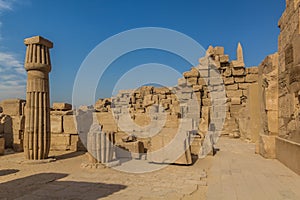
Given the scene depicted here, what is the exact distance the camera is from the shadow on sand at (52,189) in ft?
14.0

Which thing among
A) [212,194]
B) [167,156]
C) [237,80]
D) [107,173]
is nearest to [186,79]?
[237,80]

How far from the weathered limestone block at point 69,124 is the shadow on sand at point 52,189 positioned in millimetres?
4538

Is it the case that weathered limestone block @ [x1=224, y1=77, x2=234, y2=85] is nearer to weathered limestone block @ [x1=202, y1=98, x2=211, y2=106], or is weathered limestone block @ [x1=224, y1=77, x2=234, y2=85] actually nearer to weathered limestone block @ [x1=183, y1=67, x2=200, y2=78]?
weathered limestone block @ [x1=202, y1=98, x2=211, y2=106]

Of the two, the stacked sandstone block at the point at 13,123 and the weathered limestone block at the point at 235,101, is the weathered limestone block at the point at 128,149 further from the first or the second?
the weathered limestone block at the point at 235,101

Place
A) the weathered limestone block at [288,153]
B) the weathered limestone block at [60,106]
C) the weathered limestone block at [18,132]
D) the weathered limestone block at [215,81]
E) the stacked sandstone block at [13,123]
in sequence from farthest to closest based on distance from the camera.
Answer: the weathered limestone block at [215,81] → the weathered limestone block at [60,106] → the stacked sandstone block at [13,123] → the weathered limestone block at [18,132] → the weathered limestone block at [288,153]

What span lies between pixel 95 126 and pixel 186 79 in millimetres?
10309

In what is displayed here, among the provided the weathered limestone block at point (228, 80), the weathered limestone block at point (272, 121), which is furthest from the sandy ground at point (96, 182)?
the weathered limestone block at point (228, 80)

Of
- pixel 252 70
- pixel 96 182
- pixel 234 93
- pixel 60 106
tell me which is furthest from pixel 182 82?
pixel 96 182

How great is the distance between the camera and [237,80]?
1505cm

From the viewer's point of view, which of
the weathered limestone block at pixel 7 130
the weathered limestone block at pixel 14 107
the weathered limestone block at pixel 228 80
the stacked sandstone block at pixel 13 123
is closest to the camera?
the stacked sandstone block at pixel 13 123

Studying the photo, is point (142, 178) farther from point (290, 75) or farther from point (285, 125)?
→ point (290, 75)

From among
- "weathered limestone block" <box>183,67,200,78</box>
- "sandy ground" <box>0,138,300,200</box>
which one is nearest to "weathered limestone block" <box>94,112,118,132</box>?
"sandy ground" <box>0,138,300,200</box>

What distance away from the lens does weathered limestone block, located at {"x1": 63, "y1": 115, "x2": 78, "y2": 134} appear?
→ 1002cm

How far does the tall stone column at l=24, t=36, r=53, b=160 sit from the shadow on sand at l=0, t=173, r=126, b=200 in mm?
2096
